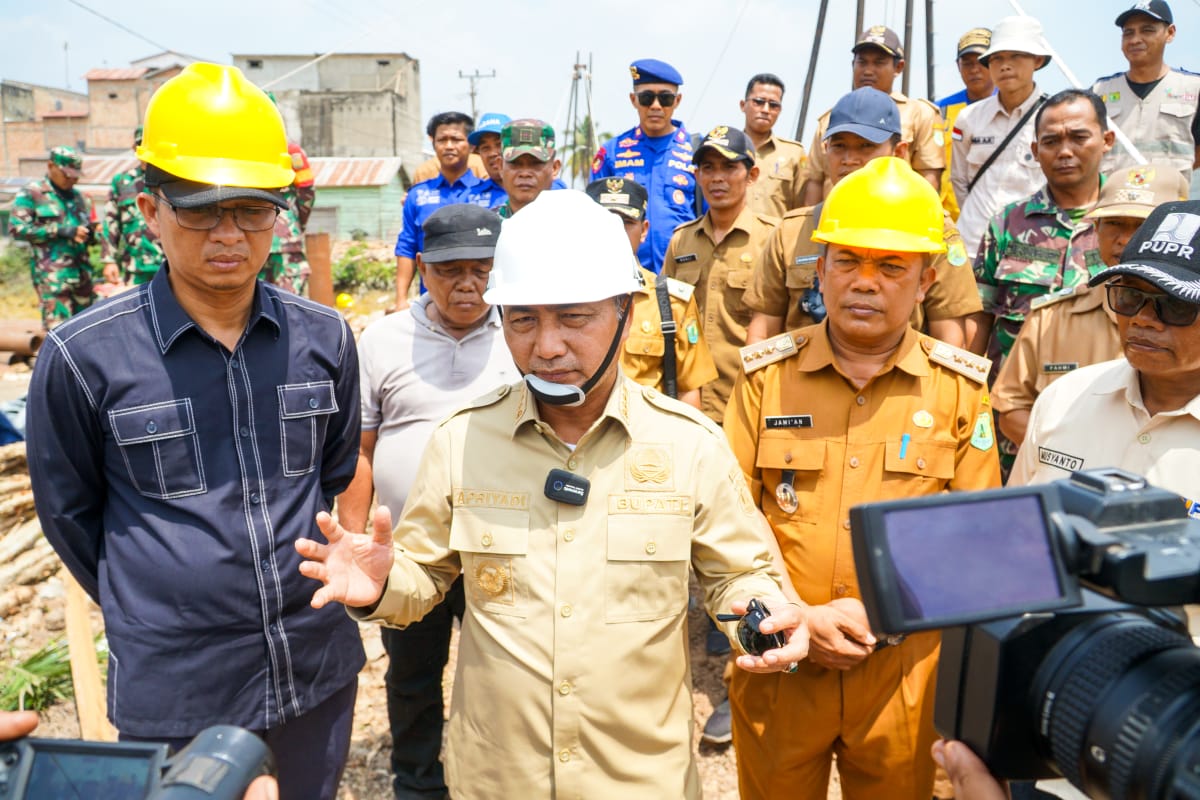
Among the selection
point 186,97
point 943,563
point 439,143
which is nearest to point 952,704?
point 943,563

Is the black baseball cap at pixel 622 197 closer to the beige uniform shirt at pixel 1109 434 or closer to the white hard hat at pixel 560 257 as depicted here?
the white hard hat at pixel 560 257

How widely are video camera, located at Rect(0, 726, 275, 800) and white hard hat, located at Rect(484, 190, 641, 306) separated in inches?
41.0

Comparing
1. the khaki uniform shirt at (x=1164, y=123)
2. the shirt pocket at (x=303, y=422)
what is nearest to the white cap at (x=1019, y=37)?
the khaki uniform shirt at (x=1164, y=123)

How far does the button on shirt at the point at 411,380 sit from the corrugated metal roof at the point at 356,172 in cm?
2565

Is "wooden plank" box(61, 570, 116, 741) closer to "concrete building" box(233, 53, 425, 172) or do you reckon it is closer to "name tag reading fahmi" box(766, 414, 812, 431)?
"name tag reading fahmi" box(766, 414, 812, 431)

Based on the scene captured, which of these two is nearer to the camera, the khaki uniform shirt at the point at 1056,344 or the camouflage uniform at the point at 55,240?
the khaki uniform shirt at the point at 1056,344

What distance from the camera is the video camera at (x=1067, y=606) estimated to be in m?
Answer: 1.11

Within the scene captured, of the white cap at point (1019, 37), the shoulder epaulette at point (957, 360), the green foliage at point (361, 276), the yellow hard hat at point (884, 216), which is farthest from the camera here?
the green foliage at point (361, 276)

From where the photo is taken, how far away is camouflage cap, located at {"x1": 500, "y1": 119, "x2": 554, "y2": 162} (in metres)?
4.75

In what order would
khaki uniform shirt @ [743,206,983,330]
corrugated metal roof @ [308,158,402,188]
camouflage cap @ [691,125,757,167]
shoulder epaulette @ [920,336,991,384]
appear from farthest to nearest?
corrugated metal roof @ [308,158,402,188] → camouflage cap @ [691,125,757,167] → khaki uniform shirt @ [743,206,983,330] → shoulder epaulette @ [920,336,991,384]

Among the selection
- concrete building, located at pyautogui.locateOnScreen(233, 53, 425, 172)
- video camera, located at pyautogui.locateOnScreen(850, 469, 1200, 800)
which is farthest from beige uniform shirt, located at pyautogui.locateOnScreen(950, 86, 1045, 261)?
concrete building, located at pyautogui.locateOnScreen(233, 53, 425, 172)

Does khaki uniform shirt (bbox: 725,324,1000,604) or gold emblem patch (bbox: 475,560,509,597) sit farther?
khaki uniform shirt (bbox: 725,324,1000,604)

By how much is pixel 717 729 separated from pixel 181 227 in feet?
9.42

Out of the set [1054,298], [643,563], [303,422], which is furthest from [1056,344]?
[303,422]
